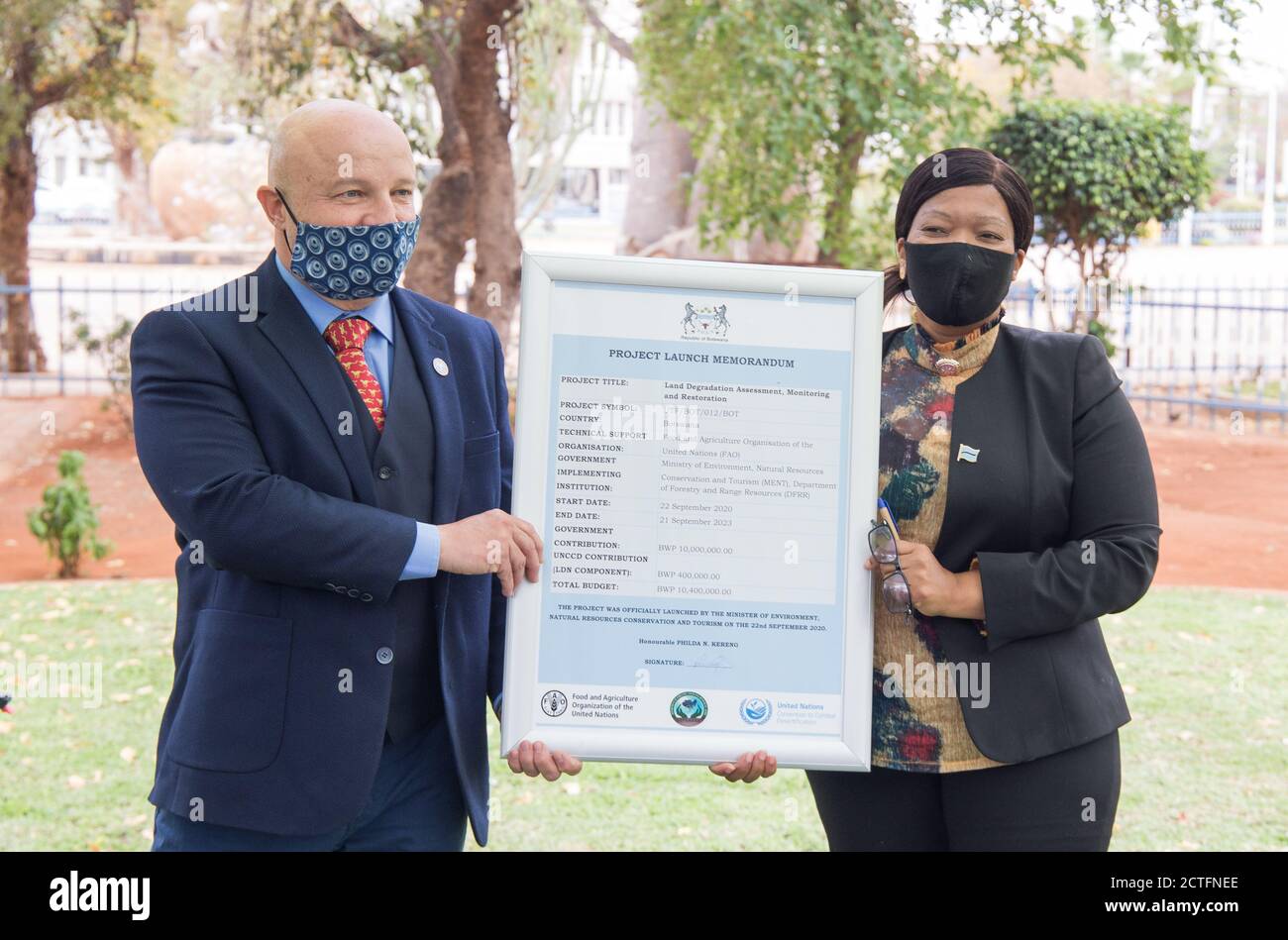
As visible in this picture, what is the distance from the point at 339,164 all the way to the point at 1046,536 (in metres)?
1.52

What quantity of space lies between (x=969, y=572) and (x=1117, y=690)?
41cm

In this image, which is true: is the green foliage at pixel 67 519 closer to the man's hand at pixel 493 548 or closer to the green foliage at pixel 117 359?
the green foliage at pixel 117 359

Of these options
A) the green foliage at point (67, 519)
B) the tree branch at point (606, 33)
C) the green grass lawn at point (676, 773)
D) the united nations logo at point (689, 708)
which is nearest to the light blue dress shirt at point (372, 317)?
the united nations logo at point (689, 708)

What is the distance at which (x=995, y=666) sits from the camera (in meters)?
2.49

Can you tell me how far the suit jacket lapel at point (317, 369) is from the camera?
8.09 feet

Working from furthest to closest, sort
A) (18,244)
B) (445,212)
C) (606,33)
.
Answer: (606,33)
(18,244)
(445,212)

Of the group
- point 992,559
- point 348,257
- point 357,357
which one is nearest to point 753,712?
point 992,559

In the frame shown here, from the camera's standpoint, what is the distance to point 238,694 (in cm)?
242

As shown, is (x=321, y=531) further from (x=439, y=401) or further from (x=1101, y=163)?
(x=1101, y=163)

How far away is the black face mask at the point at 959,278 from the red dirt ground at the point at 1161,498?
23.4ft

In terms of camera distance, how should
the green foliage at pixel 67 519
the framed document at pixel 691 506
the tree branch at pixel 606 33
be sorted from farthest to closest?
the tree branch at pixel 606 33
the green foliage at pixel 67 519
the framed document at pixel 691 506

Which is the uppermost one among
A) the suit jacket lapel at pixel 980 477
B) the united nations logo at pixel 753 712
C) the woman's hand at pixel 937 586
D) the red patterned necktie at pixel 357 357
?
the red patterned necktie at pixel 357 357

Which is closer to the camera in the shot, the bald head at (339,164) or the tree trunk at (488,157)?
the bald head at (339,164)

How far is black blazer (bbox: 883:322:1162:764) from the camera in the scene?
7.94 ft
